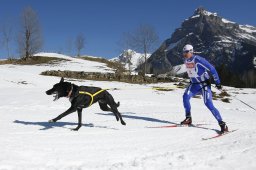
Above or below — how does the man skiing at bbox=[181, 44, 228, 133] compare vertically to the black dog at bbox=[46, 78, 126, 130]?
above

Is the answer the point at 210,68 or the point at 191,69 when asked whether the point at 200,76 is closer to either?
the point at 191,69

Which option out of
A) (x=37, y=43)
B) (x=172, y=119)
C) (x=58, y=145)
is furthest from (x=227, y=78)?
(x=58, y=145)

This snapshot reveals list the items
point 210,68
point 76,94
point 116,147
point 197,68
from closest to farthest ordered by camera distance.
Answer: point 116,147
point 76,94
point 210,68
point 197,68

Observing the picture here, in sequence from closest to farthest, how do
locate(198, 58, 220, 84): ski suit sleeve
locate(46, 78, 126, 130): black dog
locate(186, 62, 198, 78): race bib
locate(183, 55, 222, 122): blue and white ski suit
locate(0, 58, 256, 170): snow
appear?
locate(0, 58, 256, 170): snow
locate(46, 78, 126, 130): black dog
locate(198, 58, 220, 84): ski suit sleeve
locate(183, 55, 222, 122): blue and white ski suit
locate(186, 62, 198, 78): race bib

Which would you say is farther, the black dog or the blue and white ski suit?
the blue and white ski suit

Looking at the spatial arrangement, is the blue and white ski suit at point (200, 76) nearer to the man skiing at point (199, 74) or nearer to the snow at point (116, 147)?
the man skiing at point (199, 74)

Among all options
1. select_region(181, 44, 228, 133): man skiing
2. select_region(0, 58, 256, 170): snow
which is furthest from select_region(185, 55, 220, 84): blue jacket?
select_region(0, 58, 256, 170): snow

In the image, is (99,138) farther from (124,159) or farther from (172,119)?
(172,119)

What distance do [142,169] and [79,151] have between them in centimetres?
187

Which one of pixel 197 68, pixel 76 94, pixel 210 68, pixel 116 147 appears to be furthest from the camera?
pixel 197 68

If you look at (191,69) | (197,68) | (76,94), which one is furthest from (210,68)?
(76,94)

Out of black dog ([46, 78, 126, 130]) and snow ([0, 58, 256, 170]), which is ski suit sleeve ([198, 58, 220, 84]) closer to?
snow ([0, 58, 256, 170])

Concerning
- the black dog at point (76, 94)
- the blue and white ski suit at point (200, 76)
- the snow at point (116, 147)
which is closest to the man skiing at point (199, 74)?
the blue and white ski suit at point (200, 76)

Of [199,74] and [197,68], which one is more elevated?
[197,68]
